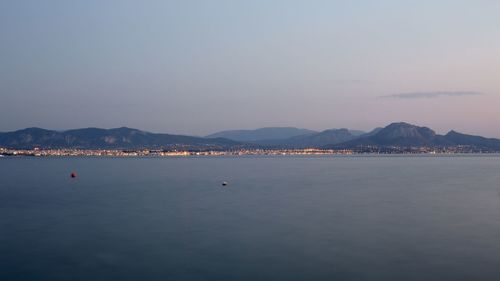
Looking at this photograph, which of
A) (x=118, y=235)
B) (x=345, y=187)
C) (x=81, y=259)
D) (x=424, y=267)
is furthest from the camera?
(x=345, y=187)

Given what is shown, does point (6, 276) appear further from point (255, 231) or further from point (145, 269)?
point (255, 231)

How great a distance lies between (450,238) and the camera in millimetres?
26344

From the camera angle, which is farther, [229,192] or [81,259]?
[229,192]

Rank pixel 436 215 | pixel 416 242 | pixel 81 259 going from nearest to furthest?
1. pixel 81 259
2. pixel 416 242
3. pixel 436 215

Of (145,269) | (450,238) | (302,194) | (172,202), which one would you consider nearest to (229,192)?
(302,194)

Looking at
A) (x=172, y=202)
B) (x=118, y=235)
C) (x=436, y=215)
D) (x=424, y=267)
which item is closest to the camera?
(x=424, y=267)

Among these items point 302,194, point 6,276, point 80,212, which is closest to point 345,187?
point 302,194

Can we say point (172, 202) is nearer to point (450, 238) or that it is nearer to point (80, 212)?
point (80, 212)

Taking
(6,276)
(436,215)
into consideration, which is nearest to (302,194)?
(436,215)

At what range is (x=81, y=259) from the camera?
71.3 feet

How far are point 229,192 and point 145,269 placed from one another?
33089 millimetres

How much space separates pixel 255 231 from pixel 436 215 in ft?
43.5

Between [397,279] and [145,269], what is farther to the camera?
[145,269]

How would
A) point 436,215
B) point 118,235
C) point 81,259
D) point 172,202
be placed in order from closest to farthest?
point 81,259
point 118,235
point 436,215
point 172,202
